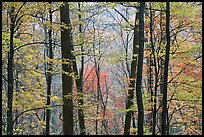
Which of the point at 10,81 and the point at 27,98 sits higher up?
the point at 10,81

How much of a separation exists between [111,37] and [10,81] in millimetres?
10409

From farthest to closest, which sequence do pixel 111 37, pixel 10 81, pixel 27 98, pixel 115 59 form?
1. pixel 111 37
2. pixel 115 59
3. pixel 27 98
4. pixel 10 81

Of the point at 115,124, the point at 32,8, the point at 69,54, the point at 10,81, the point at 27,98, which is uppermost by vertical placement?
the point at 32,8

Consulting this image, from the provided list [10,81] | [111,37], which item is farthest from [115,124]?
[10,81]

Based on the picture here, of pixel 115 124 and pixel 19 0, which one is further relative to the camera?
pixel 115 124

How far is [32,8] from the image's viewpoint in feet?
18.1

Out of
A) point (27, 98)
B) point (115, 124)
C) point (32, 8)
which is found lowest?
point (115, 124)

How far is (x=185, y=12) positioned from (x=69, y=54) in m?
3.46

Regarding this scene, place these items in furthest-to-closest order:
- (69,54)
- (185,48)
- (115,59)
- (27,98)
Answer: (115,59), (185,48), (27,98), (69,54)

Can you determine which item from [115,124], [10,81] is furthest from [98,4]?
[115,124]

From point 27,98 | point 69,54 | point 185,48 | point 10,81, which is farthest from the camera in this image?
point 185,48

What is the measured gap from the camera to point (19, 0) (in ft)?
17.4

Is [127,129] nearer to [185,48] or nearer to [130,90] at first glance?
[130,90]

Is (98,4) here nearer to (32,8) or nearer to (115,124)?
(32,8)
